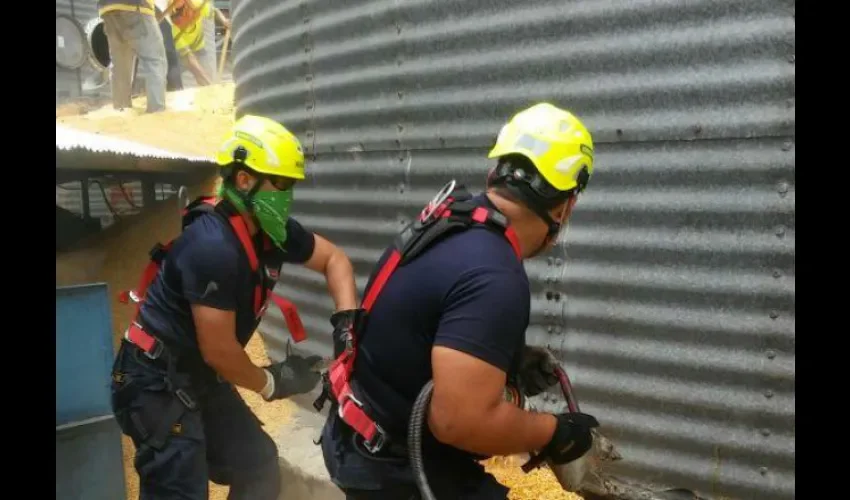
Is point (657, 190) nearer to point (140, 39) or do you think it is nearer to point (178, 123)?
point (178, 123)

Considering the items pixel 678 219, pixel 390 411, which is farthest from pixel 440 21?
pixel 390 411

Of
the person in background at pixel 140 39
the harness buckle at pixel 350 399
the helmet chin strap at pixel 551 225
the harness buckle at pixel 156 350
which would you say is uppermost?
the person in background at pixel 140 39

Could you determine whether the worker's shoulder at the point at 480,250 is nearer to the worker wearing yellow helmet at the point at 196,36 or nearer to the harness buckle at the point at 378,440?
the harness buckle at the point at 378,440

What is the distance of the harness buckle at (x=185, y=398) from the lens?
320cm

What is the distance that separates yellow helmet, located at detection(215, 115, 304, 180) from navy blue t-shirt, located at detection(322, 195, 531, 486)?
122cm

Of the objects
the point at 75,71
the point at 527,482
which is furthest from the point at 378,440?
the point at 75,71

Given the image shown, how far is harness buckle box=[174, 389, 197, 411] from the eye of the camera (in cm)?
320

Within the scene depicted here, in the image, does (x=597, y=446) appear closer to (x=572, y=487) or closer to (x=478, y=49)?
(x=572, y=487)

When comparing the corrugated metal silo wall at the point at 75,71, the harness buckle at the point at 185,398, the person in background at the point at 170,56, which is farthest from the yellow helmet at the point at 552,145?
the corrugated metal silo wall at the point at 75,71

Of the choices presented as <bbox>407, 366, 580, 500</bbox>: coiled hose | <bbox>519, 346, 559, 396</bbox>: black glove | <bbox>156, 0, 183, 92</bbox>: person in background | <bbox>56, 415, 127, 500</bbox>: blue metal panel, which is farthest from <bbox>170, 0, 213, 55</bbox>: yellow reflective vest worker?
<bbox>407, 366, 580, 500</bbox>: coiled hose

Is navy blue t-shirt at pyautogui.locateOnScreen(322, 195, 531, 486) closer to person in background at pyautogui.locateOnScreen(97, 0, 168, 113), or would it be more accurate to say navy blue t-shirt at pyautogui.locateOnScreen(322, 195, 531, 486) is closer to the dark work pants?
the dark work pants

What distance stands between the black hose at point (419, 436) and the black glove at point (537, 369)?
1.86ft

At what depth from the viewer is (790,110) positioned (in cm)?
284

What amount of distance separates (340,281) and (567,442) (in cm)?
196
